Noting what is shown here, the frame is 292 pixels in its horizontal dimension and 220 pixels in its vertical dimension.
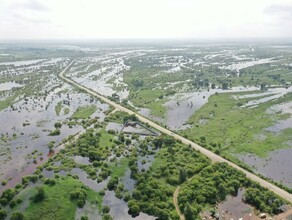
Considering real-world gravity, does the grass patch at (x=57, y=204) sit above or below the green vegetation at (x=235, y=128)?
above

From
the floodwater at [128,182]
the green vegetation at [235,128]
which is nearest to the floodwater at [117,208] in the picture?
the floodwater at [128,182]

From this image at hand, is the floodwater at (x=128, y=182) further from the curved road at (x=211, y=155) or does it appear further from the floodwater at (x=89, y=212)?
the curved road at (x=211, y=155)

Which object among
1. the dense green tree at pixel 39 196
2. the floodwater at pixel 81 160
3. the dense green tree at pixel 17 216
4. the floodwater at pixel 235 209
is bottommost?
the floodwater at pixel 235 209

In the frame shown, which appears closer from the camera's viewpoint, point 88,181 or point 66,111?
point 88,181

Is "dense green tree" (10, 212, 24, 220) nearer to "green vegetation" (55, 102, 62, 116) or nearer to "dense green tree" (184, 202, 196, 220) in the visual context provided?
"dense green tree" (184, 202, 196, 220)

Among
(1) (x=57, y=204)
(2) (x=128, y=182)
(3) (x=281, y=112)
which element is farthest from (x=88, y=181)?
(3) (x=281, y=112)

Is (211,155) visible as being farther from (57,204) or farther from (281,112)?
(281,112)
